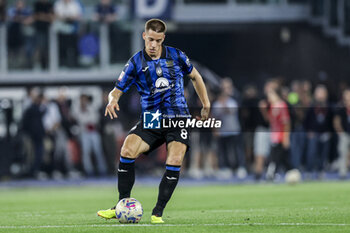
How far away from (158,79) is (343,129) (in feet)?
38.5

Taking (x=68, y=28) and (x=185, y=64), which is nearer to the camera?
(x=185, y=64)

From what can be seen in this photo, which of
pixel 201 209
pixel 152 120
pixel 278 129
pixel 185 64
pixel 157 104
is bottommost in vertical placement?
pixel 201 209

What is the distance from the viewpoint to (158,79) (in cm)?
939

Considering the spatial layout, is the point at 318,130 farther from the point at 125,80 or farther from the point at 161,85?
the point at 125,80

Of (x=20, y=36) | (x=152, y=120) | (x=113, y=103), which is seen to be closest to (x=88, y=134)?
(x=20, y=36)

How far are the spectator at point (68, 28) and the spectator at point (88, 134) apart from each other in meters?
3.68

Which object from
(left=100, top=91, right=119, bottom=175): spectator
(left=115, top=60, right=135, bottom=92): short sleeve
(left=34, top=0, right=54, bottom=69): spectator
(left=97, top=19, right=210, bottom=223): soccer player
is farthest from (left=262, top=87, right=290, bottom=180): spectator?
(left=115, top=60, right=135, bottom=92): short sleeve

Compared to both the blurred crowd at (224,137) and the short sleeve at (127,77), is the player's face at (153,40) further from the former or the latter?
the blurred crowd at (224,137)

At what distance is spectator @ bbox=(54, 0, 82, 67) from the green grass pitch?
7268 mm

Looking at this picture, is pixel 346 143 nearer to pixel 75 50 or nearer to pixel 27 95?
pixel 27 95

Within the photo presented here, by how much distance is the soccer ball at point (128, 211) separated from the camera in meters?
9.20

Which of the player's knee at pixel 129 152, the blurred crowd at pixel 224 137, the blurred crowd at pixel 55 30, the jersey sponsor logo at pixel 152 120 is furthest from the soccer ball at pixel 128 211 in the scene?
the blurred crowd at pixel 55 30

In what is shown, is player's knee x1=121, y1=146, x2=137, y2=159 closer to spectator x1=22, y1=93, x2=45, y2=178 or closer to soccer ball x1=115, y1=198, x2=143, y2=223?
soccer ball x1=115, y1=198, x2=143, y2=223

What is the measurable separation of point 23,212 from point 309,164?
1011cm
